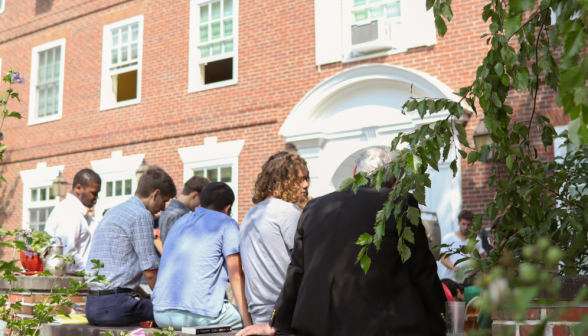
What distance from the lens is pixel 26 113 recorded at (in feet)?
43.7

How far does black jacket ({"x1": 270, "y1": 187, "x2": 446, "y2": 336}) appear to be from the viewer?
97.7 inches

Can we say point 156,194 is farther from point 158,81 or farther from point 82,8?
point 82,8

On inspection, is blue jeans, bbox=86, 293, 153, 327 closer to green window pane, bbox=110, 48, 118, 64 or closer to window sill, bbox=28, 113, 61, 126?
green window pane, bbox=110, 48, 118, 64

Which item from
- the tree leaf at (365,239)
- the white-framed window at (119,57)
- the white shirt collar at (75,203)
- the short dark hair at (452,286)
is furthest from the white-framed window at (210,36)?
the tree leaf at (365,239)

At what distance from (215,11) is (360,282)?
363 inches

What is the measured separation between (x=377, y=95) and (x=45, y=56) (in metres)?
8.48

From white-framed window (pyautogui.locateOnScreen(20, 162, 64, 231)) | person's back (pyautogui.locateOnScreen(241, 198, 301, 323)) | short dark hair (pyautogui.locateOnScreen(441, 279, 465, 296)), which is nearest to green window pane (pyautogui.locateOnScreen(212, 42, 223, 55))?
white-framed window (pyautogui.locateOnScreen(20, 162, 64, 231))

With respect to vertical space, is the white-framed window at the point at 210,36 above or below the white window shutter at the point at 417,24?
above

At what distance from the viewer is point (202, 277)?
360cm

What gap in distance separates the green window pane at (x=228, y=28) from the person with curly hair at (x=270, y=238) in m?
7.70

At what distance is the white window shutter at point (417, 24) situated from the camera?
8438 mm

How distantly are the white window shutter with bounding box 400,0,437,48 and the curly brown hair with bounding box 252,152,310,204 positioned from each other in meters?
5.56

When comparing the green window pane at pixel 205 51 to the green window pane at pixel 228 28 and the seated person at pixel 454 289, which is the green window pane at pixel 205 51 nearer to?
the green window pane at pixel 228 28

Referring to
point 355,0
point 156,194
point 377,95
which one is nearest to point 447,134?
point 156,194
